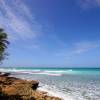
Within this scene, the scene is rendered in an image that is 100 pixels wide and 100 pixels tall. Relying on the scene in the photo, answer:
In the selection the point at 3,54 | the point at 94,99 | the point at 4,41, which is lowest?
the point at 94,99

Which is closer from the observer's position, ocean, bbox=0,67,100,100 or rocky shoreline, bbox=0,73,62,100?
rocky shoreline, bbox=0,73,62,100

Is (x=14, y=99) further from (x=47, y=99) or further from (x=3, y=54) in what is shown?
(x=3, y=54)

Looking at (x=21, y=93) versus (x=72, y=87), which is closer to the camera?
(x=21, y=93)

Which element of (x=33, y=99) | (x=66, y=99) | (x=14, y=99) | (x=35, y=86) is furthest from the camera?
(x=35, y=86)

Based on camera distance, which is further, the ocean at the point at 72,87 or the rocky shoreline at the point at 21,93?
the ocean at the point at 72,87

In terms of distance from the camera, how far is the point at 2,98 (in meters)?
15.5

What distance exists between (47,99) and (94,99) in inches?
201

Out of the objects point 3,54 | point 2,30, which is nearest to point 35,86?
point 3,54

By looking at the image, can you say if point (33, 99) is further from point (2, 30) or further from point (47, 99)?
point (2, 30)

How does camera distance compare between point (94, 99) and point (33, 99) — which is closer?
point (33, 99)

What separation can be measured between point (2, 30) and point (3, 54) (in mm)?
2534

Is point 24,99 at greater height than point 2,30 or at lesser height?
lesser

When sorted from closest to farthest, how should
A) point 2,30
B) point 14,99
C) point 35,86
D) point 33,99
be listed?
1. point 14,99
2. point 33,99
3. point 2,30
4. point 35,86

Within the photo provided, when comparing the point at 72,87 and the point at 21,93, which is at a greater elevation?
the point at 72,87
